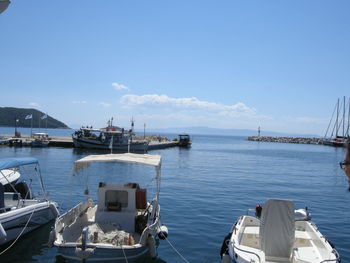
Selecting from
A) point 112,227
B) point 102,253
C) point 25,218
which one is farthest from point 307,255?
point 25,218


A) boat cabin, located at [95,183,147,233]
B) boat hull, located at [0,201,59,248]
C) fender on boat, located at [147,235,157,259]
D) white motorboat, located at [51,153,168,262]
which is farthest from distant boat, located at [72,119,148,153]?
fender on boat, located at [147,235,157,259]

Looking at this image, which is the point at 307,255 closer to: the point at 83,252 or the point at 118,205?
the point at 118,205

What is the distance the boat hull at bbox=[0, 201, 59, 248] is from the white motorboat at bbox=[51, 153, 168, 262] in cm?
221

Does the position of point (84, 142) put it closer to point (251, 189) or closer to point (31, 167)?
point (31, 167)

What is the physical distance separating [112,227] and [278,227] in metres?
5.37

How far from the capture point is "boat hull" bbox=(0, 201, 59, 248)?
1302 cm

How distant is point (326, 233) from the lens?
54.0ft

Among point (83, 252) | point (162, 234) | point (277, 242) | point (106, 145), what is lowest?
point (162, 234)

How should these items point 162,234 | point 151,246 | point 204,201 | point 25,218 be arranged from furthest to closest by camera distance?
point 204,201 → point 25,218 → point 162,234 → point 151,246

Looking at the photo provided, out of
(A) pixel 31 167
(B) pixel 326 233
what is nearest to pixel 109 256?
(B) pixel 326 233

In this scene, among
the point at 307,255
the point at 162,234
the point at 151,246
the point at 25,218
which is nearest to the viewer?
the point at 307,255

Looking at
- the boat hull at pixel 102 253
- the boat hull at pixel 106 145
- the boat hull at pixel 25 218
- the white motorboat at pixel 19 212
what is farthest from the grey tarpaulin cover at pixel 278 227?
the boat hull at pixel 106 145

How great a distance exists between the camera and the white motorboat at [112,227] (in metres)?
10.3

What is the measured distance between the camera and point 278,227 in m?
9.85
